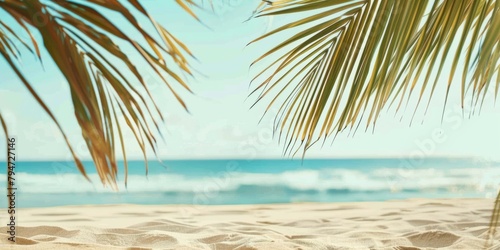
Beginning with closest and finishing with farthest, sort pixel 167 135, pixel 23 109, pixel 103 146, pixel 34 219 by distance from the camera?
pixel 103 146 → pixel 34 219 → pixel 23 109 → pixel 167 135

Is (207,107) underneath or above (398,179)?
above

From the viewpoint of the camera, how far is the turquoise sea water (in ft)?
20.2

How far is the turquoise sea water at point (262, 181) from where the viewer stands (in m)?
6.16

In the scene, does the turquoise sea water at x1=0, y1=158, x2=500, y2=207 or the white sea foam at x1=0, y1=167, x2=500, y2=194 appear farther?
the white sea foam at x1=0, y1=167, x2=500, y2=194

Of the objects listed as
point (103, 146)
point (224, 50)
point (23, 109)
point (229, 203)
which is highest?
point (224, 50)

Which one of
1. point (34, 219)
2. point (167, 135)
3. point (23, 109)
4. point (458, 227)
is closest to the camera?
point (458, 227)

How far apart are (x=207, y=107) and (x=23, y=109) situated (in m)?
2.02

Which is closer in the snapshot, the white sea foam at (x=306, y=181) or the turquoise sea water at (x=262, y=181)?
the turquoise sea water at (x=262, y=181)

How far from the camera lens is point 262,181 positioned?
6.74m

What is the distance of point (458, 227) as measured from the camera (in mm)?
2205

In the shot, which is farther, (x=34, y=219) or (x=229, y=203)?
(x=229, y=203)

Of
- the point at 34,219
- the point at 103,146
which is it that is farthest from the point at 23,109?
the point at 103,146

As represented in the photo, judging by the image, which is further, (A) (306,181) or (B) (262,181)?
(A) (306,181)

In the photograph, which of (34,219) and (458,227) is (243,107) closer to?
(34,219)
